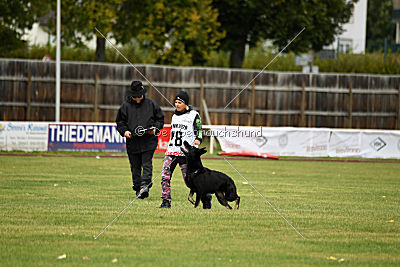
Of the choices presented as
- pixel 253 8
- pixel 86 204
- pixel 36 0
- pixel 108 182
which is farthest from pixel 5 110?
pixel 86 204

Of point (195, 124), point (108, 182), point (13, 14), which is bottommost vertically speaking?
point (108, 182)

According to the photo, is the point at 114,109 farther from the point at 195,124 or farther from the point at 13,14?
the point at 195,124

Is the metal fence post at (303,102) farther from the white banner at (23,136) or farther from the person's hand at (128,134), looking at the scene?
the person's hand at (128,134)

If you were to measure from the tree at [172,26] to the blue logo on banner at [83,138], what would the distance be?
32.4ft

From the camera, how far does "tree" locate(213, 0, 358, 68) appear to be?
125 ft

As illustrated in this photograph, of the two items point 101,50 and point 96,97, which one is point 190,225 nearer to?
point 96,97

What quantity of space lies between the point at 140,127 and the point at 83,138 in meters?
13.5

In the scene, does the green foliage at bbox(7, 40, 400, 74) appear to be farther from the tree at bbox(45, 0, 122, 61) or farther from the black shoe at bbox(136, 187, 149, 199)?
the black shoe at bbox(136, 187, 149, 199)

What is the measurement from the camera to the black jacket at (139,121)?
12.9 meters

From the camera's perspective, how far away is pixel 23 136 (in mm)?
25703

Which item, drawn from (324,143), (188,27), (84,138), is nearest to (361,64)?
(188,27)

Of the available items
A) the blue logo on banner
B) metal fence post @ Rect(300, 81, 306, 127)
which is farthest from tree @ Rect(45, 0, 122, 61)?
metal fence post @ Rect(300, 81, 306, 127)

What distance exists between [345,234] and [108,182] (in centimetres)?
743

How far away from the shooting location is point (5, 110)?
3138 cm
